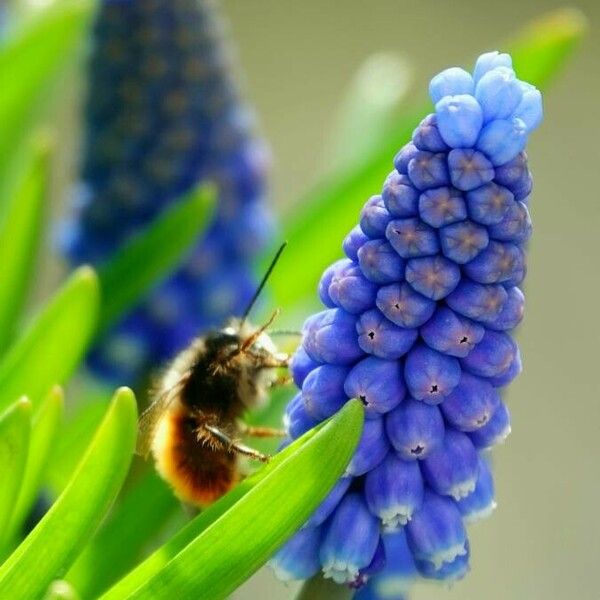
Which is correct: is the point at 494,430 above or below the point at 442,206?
below

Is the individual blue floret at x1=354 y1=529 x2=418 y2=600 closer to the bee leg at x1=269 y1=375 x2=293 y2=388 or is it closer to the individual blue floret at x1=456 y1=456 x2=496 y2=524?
the individual blue floret at x1=456 y1=456 x2=496 y2=524

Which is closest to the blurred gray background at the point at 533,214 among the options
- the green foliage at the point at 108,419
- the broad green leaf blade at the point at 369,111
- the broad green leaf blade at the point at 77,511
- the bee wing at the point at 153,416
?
the broad green leaf blade at the point at 369,111

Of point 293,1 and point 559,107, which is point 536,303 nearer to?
point 559,107

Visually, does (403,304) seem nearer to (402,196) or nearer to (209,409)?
(402,196)

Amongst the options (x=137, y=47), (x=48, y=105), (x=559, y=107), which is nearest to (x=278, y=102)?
(x=559, y=107)

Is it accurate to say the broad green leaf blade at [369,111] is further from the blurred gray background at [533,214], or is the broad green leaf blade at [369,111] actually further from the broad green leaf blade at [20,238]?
the blurred gray background at [533,214]

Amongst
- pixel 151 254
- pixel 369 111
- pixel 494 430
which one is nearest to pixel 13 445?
pixel 494 430
